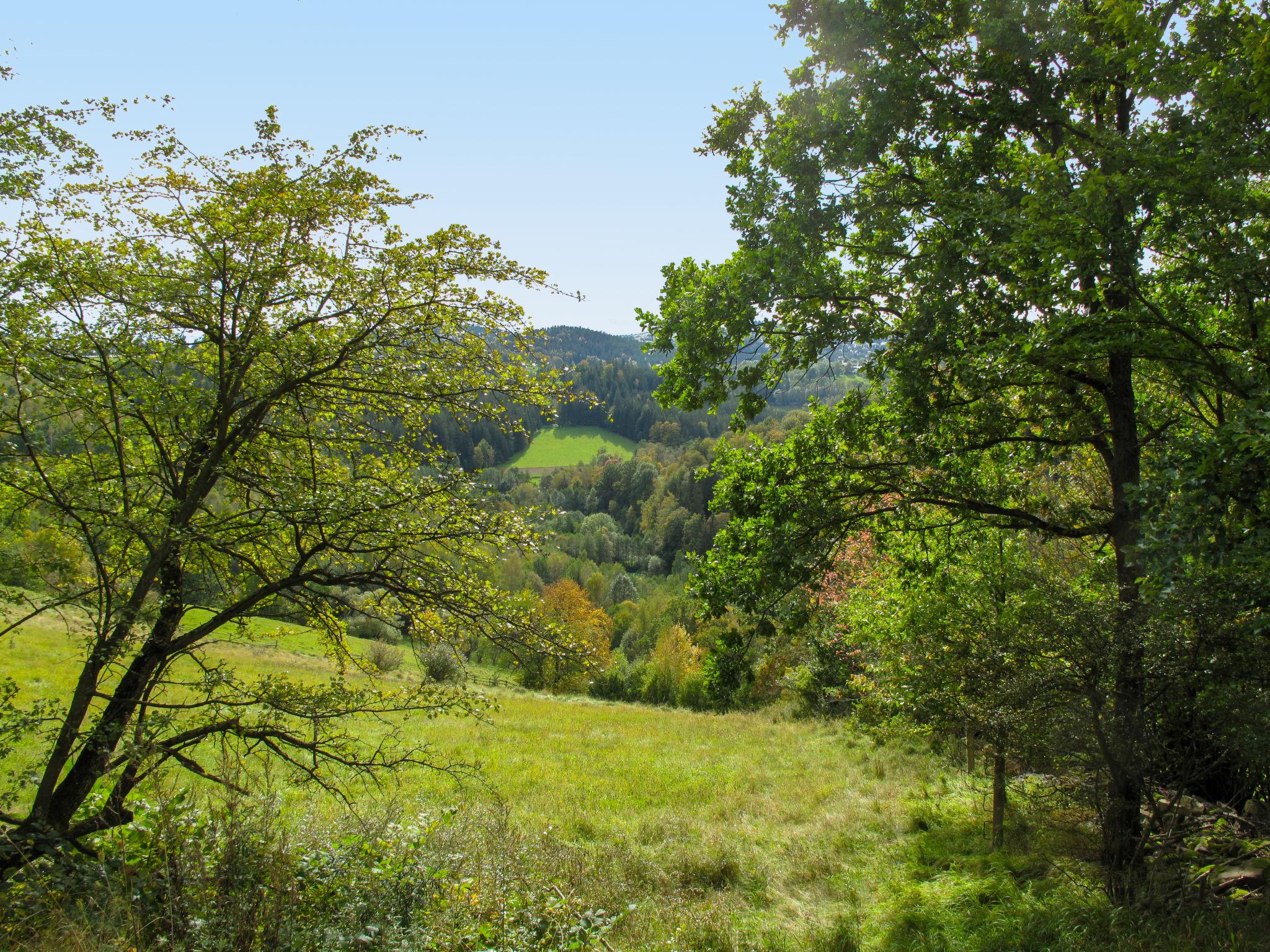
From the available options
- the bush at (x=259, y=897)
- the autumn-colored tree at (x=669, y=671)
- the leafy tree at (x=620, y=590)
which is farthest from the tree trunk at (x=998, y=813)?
the leafy tree at (x=620, y=590)

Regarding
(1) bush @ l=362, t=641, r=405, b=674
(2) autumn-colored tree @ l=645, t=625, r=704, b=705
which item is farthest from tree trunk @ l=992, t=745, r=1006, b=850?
(2) autumn-colored tree @ l=645, t=625, r=704, b=705

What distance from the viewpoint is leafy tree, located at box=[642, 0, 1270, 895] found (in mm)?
5863

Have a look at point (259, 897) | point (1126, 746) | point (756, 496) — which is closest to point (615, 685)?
point (756, 496)

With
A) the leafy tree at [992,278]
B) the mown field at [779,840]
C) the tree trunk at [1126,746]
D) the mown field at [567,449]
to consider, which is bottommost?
the mown field at [779,840]

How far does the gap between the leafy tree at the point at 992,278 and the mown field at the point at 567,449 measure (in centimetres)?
15600

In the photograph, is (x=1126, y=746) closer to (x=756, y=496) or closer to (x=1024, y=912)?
(x=1024, y=912)

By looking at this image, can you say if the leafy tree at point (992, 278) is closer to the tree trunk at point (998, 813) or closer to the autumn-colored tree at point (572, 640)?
the autumn-colored tree at point (572, 640)

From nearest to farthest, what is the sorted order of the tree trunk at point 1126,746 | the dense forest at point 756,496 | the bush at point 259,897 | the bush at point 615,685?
the bush at point 259,897 → the dense forest at point 756,496 → the tree trunk at point 1126,746 → the bush at point 615,685

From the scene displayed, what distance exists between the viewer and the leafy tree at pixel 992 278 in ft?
19.2

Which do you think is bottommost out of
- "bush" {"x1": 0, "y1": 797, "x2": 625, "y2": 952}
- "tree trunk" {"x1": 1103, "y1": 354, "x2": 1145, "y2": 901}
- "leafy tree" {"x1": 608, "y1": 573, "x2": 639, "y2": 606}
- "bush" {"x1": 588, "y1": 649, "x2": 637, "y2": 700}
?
"bush" {"x1": 588, "y1": 649, "x2": 637, "y2": 700}

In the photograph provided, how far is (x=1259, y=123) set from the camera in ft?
20.6

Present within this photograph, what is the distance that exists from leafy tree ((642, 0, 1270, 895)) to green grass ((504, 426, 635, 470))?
15813 cm

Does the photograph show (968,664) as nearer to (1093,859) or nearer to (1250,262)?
(1093,859)

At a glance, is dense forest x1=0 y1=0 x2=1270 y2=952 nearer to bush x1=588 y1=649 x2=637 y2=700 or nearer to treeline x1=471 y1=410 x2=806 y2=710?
treeline x1=471 y1=410 x2=806 y2=710
